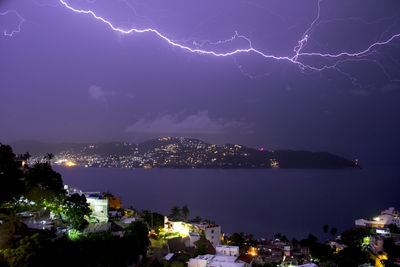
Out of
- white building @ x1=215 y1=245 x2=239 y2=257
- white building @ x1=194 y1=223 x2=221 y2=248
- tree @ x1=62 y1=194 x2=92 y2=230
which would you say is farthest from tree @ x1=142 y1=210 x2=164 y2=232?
tree @ x1=62 y1=194 x2=92 y2=230

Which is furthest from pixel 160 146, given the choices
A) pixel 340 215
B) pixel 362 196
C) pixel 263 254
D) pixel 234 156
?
pixel 263 254

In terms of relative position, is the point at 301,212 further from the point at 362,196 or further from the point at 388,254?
the point at 388,254

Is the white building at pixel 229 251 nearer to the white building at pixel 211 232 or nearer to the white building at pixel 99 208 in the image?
the white building at pixel 211 232

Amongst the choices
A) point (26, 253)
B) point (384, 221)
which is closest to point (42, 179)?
point (26, 253)

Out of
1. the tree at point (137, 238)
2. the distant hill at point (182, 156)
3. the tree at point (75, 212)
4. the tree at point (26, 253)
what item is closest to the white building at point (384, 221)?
the tree at point (137, 238)

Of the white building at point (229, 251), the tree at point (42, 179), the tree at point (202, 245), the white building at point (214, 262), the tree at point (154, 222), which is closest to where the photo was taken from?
the white building at point (214, 262)

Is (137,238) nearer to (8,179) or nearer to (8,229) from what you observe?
(8,229)
